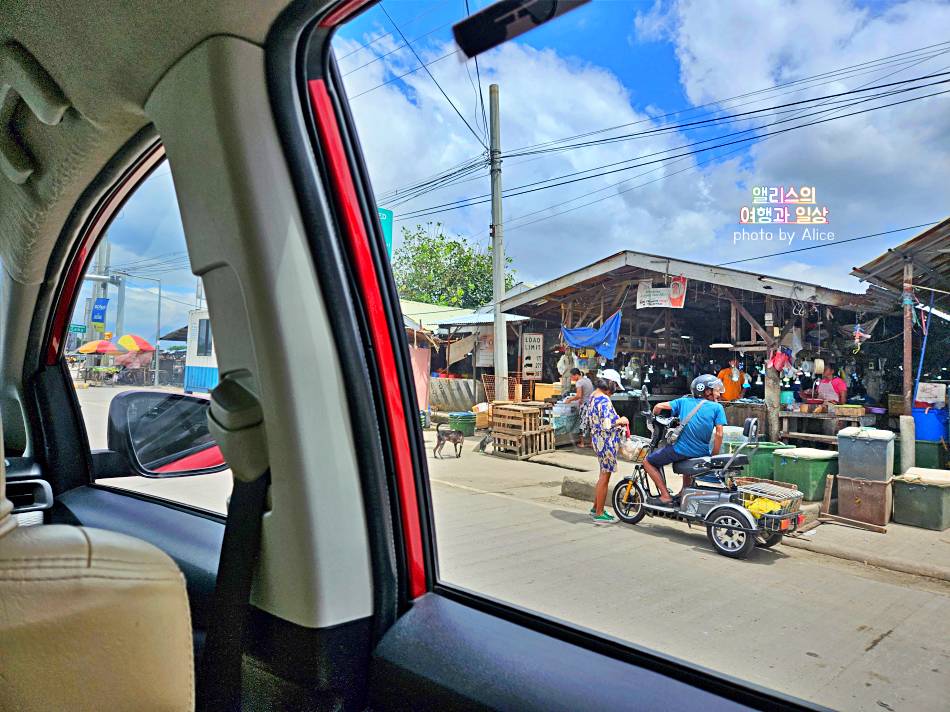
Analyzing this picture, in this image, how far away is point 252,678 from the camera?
4.53ft

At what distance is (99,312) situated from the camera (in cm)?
258

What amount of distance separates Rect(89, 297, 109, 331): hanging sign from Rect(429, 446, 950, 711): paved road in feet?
5.58

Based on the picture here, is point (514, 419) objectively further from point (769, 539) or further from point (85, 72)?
point (85, 72)

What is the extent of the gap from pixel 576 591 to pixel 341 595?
0.58 metres

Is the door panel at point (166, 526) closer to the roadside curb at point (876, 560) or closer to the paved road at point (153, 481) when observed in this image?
the paved road at point (153, 481)

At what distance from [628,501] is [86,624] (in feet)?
6.45

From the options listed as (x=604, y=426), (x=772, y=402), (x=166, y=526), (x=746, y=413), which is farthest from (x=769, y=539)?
(x=604, y=426)

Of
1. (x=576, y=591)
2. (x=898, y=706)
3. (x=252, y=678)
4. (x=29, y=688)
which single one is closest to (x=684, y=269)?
(x=576, y=591)

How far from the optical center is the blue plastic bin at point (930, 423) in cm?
104

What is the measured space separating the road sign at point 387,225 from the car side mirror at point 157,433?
3.40 feet

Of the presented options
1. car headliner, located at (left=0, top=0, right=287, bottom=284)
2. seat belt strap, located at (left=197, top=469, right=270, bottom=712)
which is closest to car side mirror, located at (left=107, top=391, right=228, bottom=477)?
car headliner, located at (left=0, top=0, right=287, bottom=284)

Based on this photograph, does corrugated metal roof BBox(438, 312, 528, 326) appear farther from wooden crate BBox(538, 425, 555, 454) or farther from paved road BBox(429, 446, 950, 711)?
wooden crate BBox(538, 425, 555, 454)

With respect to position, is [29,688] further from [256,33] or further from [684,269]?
[684,269]

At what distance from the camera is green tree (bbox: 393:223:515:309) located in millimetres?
1677
